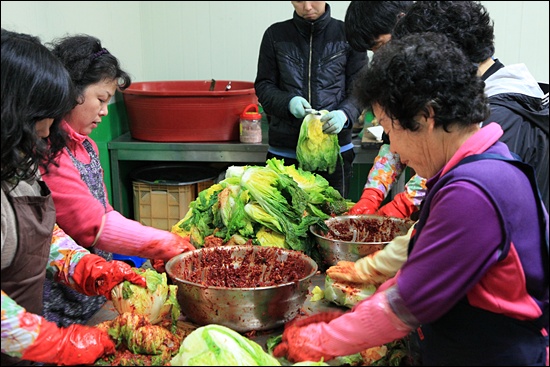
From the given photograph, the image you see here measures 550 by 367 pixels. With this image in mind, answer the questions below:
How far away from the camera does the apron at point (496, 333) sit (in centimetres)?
166

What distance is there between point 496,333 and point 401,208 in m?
1.49

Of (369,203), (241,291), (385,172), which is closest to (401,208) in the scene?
(369,203)

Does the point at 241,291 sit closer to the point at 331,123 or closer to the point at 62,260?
the point at 62,260

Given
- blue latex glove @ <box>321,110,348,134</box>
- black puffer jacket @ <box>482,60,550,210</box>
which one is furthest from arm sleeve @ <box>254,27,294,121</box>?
black puffer jacket @ <box>482,60,550,210</box>

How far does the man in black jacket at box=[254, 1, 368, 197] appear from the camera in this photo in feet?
14.3

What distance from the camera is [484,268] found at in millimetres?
1549

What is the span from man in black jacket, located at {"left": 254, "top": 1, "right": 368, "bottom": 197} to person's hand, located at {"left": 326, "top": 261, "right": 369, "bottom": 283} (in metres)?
2.15

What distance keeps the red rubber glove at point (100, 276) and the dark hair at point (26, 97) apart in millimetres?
465

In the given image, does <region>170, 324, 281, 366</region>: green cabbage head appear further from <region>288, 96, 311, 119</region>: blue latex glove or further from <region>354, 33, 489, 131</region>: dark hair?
<region>288, 96, 311, 119</region>: blue latex glove

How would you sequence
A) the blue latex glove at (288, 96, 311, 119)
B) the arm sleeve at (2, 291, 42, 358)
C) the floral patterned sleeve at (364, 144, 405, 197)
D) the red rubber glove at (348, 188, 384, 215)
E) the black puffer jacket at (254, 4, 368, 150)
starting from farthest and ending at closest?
the black puffer jacket at (254, 4, 368, 150)
the blue latex glove at (288, 96, 311, 119)
the floral patterned sleeve at (364, 144, 405, 197)
the red rubber glove at (348, 188, 384, 215)
the arm sleeve at (2, 291, 42, 358)

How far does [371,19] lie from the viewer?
3.08 meters

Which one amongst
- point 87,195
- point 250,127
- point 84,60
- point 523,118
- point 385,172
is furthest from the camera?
point 250,127

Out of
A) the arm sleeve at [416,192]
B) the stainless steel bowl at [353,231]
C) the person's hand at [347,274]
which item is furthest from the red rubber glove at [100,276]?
the arm sleeve at [416,192]

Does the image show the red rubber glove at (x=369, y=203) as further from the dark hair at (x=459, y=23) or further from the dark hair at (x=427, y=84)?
the dark hair at (x=427, y=84)
